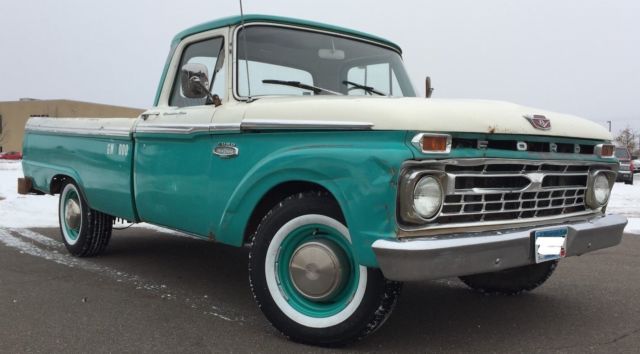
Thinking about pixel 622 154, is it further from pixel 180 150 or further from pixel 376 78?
pixel 180 150

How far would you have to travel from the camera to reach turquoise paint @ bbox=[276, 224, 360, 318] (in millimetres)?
2934

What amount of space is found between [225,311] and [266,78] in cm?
161

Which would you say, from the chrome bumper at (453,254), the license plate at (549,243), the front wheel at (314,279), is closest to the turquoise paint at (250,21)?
the front wheel at (314,279)

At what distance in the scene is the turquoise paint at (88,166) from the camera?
4523 mm

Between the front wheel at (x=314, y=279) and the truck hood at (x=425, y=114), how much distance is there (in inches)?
18.6

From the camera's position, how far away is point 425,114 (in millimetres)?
2645

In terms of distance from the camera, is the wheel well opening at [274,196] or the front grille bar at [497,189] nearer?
the front grille bar at [497,189]

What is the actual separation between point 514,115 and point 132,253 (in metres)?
4.25

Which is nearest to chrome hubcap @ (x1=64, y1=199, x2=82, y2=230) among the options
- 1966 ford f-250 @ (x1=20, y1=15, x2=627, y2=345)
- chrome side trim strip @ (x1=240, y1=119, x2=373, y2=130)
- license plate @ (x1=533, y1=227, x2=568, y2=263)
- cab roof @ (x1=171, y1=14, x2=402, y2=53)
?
1966 ford f-250 @ (x1=20, y1=15, x2=627, y2=345)

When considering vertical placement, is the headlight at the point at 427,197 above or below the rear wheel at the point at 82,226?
above

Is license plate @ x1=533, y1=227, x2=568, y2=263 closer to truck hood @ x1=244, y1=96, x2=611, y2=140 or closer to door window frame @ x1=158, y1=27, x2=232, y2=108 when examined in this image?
truck hood @ x1=244, y1=96, x2=611, y2=140

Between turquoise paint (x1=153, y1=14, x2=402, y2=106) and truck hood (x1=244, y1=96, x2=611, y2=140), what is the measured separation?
79 centimetres

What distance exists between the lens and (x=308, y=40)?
3.98 metres

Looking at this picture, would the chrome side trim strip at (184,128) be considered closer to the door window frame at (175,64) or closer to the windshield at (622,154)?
the door window frame at (175,64)
